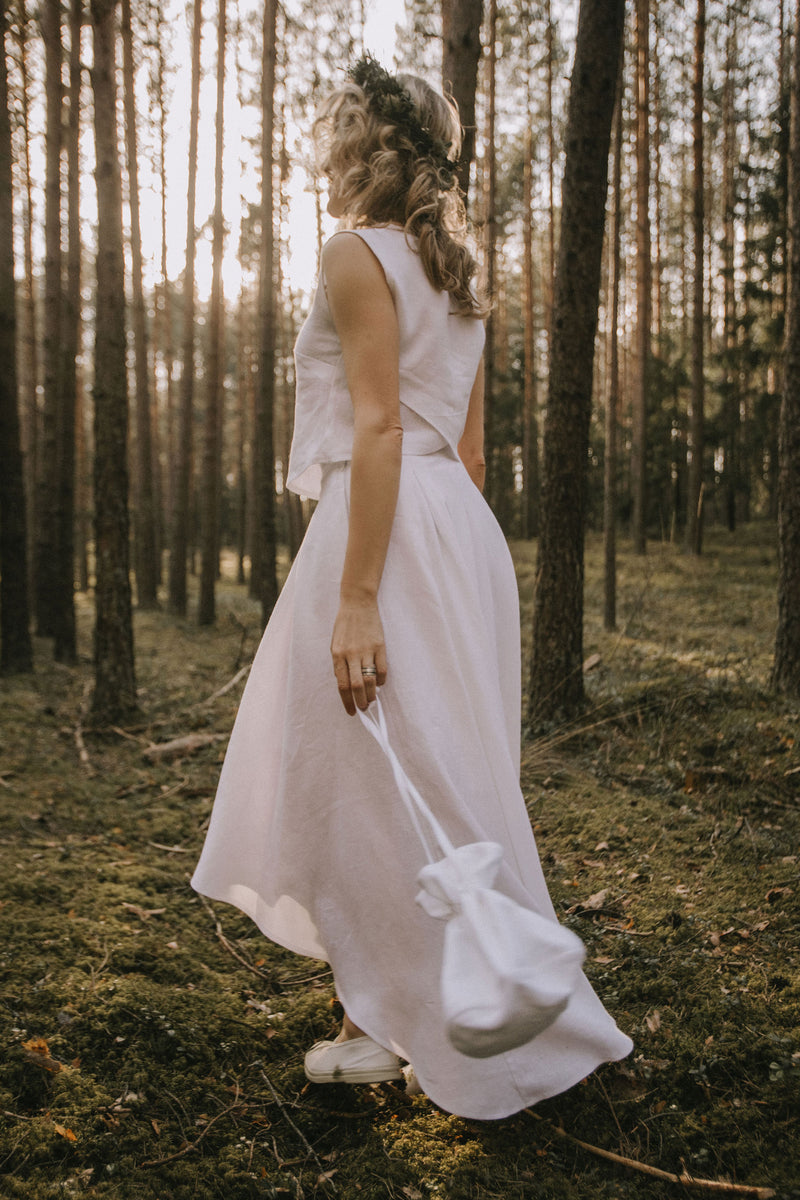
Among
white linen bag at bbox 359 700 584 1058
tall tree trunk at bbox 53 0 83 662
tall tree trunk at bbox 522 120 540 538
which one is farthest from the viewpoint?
tall tree trunk at bbox 522 120 540 538

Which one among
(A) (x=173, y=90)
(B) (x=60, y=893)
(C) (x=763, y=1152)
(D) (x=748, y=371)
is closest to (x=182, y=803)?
A: (B) (x=60, y=893)

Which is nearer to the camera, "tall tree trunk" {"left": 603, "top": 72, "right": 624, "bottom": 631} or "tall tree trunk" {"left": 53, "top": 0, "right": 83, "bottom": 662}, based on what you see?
"tall tree trunk" {"left": 53, "top": 0, "right": 83, "bottom": 662}

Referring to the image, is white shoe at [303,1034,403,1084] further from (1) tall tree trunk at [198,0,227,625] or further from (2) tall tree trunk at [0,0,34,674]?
(1) tall tree trunk at [198,0,227,625]

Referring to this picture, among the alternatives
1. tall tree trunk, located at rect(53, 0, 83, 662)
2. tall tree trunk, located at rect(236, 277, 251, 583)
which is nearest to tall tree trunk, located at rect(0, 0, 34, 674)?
tall tree trunk, located at rect(53, 0, 83, 662)

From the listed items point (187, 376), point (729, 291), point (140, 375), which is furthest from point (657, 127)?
point (140, 375)

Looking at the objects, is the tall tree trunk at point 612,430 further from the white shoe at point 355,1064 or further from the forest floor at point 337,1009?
the white shoe at point 355,1064

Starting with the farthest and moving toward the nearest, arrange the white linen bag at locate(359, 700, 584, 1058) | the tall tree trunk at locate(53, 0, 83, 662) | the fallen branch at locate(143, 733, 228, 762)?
1. the tall tree trunk at locate(53, 0, 83, 662)
2. the fallen branch at locate(143, 733, 228, 762)
3. the white linen bag at locate(359, 700, 584, 1058)

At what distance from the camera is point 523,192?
66.6 feet

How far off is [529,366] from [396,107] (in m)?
20.4

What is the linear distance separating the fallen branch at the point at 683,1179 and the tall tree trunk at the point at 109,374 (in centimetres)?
522

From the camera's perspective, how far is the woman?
1761 millimetres

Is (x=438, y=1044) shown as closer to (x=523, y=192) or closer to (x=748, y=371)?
(x=748, y=371)

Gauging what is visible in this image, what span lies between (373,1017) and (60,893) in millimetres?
1933

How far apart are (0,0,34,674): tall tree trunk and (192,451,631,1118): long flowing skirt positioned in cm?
659
